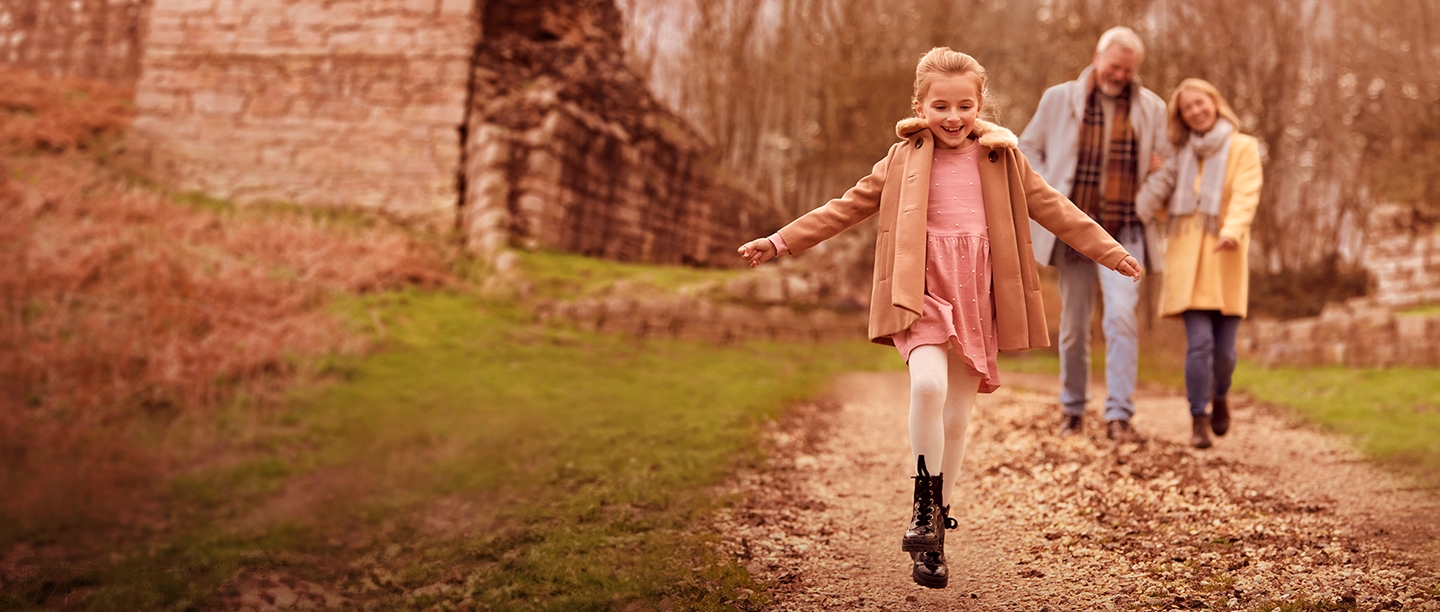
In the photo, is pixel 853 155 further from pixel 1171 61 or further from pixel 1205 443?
pixel 1205 443

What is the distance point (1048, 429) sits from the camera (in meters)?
5.52

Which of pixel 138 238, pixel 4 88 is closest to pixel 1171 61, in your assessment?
pixel 138 238

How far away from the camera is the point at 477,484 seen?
16.7 feet

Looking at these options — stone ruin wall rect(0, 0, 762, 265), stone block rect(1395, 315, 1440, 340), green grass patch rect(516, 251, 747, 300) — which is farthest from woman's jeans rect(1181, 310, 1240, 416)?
stone ruin wall rect(0, 0, 762, 265)

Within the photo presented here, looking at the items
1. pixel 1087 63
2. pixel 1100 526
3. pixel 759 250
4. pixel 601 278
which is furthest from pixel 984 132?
pixel 1087 63

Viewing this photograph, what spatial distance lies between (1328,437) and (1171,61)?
13.3m

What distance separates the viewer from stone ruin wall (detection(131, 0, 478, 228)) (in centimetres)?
1341

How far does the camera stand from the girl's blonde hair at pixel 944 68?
287cm

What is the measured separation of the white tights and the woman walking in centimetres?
251

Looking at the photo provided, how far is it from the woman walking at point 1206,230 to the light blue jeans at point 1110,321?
0.83 ft

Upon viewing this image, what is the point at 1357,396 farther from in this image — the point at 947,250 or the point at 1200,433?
the point at 947,250

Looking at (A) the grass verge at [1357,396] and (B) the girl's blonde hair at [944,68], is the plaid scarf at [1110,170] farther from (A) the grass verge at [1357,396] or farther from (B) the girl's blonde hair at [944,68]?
(B) the girl's blonde hair at [944,68]

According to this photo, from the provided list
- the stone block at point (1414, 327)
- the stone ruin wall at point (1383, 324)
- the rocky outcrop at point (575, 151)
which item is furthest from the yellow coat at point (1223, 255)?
the rocky outcrop at point (575, 151)

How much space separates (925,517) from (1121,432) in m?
2.64
